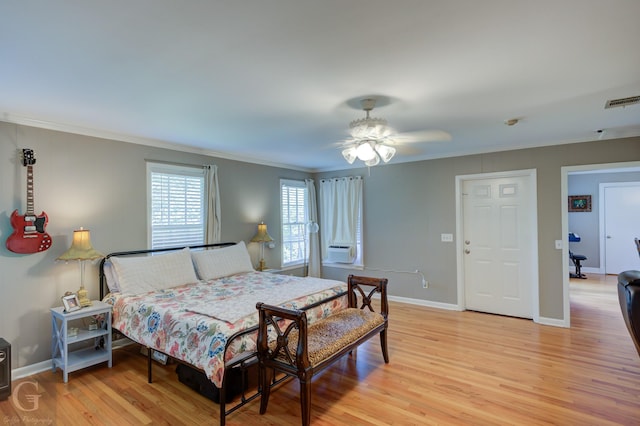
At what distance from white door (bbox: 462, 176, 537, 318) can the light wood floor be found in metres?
0.80

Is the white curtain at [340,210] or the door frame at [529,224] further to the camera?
the white curtain at [340,210]

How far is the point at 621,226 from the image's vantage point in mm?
7180

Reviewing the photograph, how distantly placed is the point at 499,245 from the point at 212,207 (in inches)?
168

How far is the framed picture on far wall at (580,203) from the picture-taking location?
7508 millimetres

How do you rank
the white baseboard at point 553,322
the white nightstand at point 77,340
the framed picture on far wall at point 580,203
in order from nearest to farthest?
the white nightstand at point 77,340 → the white baseboard at point 553,322 → the framed picture on far wall at point 580,203

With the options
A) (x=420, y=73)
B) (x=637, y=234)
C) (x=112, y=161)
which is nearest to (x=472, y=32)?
(x=420, y=73)

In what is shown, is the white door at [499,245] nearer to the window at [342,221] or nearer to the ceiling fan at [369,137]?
the window at [342,221]

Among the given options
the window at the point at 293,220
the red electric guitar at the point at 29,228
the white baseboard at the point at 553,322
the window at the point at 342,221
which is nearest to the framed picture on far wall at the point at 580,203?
the white baseboard at the point at 553,322

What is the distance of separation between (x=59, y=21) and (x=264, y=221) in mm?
4120

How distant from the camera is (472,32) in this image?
1.69m

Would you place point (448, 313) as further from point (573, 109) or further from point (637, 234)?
point (637, 234)

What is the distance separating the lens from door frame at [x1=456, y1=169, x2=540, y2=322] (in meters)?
4.41

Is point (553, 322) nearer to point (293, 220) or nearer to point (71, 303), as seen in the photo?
point (293, 220)

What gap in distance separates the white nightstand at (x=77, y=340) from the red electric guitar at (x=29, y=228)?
2.11 feet
